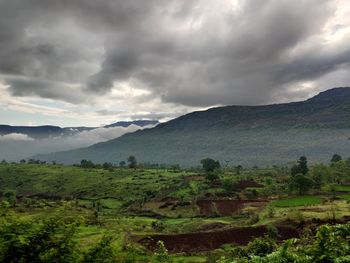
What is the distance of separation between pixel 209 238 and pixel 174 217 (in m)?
36.5

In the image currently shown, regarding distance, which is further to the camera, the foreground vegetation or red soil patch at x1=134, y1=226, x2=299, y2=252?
red soil patch at x1=134, y1=226, x2=299, y2=252

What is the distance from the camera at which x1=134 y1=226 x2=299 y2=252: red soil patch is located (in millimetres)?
69312

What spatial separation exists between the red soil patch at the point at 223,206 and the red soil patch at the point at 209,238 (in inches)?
1068

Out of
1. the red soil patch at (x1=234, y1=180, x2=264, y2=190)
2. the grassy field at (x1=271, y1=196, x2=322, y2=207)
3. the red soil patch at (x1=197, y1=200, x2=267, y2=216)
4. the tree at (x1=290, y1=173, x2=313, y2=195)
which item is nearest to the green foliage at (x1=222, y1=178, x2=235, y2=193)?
the red soil patch at (x1=234, y1=180, x2=264, y2=190)

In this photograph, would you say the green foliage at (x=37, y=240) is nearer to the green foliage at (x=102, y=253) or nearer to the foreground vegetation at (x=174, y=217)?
the foreground vegetation at (x=174, y=217)

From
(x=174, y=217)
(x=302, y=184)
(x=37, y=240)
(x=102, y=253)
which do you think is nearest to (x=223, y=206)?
(x=174, y=217)

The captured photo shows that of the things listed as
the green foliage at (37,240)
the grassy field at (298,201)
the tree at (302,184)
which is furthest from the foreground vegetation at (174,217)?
the tree at (302,184)

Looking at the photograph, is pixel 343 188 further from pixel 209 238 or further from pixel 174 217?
pixel 209 238

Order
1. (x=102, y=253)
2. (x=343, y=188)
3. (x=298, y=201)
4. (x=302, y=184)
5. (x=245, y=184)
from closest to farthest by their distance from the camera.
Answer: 1. (x=102, y=253)
2. (x=298, y=201)
3. (x=302, y=184)
4. (x=343, y=188)
5. (x=245, y=184)

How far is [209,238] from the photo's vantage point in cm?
7475

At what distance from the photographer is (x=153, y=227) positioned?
89.2 meters

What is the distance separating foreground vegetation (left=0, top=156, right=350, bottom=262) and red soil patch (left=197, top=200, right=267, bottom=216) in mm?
314

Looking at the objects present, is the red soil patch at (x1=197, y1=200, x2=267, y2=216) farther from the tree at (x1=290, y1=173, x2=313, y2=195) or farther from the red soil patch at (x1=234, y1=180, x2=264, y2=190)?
the red soil patch at (x1=234, y1=180, x2=264, y2=190)

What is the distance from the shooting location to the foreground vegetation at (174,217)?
14242 millimetres
